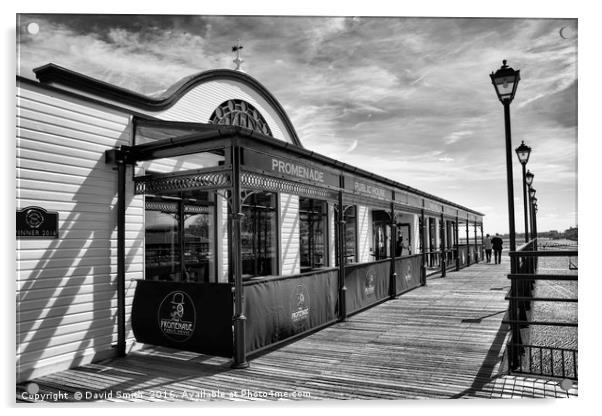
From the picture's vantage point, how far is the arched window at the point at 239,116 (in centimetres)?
955

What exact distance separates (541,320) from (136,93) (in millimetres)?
9503

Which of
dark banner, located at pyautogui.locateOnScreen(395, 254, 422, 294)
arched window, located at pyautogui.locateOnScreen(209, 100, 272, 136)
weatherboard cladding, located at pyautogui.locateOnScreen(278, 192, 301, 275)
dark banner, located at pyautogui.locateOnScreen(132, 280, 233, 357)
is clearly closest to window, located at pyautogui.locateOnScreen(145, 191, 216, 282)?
dark banner, located at pyautogui.locateOnScreen(132, 280, 233, 357)

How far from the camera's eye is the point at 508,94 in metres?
6.15

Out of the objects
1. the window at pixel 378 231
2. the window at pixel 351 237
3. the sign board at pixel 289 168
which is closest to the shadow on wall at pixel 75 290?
the sign board at pixel 289 168

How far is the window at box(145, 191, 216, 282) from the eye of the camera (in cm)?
760

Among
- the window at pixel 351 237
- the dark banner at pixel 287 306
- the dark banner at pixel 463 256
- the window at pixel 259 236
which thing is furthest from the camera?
the dark banner at pixel 463 256

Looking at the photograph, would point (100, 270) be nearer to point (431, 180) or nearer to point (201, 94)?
point (201, 94)

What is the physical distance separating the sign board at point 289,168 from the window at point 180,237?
2.15 meters

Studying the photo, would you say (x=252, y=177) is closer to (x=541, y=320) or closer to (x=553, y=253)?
(x=553, y=253)

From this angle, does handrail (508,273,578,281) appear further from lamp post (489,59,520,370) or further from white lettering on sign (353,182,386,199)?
white lettering on sign (353,182,386,199)

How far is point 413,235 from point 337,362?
17.7 metres

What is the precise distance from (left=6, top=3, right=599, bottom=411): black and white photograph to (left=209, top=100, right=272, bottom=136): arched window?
1.19 metres

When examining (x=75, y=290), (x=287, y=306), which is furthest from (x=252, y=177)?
(x=75, y=290)

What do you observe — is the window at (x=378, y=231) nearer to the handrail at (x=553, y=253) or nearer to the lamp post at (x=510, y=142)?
the lamp post at (x=510, y=142)
